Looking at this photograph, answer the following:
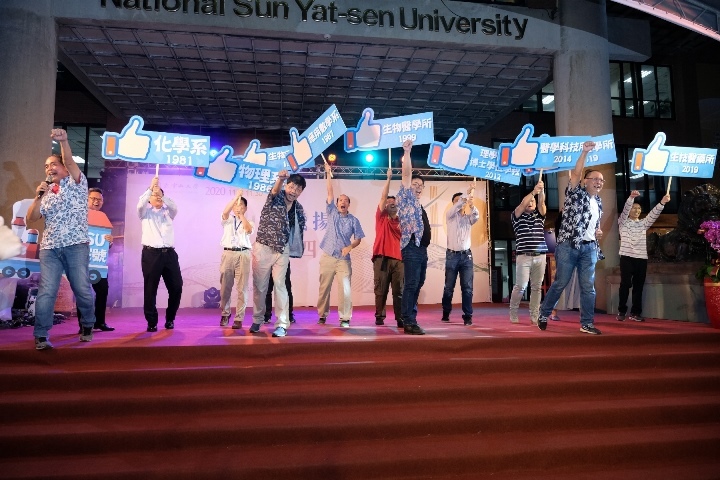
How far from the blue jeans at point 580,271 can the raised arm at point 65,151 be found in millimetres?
4787

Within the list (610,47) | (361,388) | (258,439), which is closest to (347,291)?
(361,388)

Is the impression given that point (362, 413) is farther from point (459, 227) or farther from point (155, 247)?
point (459, 227)

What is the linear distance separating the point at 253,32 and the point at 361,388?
→ 7061 millimetres

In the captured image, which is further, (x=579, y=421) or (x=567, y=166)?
(x=567, y=166)

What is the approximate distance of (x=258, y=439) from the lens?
3211 millimetres

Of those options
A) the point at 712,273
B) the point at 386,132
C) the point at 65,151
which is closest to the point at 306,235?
the point at 386,132

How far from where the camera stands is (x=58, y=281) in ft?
13.8

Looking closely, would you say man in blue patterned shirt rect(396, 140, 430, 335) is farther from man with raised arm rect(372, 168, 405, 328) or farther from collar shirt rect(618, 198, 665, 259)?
collar shirt rect(618, 198, 665, 259)

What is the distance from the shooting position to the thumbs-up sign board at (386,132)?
6.02 meters

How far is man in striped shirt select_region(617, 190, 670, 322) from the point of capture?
6.56m

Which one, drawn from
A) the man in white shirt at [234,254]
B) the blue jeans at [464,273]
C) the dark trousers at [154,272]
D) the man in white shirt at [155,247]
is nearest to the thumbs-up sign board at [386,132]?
the blue jeans at [464,273]

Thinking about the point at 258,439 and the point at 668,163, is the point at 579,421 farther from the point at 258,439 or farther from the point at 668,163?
the point at 668,163

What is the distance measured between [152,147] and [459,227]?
13.0ft

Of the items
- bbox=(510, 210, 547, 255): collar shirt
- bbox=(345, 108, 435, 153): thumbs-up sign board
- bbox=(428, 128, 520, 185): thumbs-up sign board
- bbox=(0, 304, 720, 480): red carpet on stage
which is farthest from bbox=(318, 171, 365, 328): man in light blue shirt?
bbox=(510, 210, 547, 255): collar shirt
